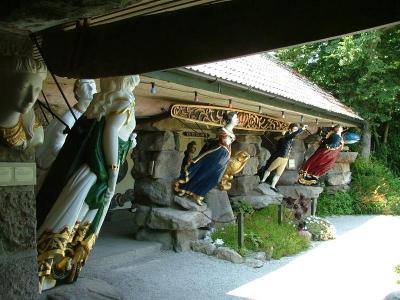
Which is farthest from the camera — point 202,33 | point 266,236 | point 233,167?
point 233,167

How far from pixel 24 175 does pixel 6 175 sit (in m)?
0.10

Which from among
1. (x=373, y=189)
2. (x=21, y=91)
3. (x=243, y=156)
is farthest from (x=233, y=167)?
(x=373, y=189)

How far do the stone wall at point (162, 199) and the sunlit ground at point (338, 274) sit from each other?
48.3 inches

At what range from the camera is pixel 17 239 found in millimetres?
2355

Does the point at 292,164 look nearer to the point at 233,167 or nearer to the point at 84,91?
the point at 233,167

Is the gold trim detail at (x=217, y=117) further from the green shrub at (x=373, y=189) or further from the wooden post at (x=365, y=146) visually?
the wooden post at (x=365, y=146)

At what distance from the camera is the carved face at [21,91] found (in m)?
2.16

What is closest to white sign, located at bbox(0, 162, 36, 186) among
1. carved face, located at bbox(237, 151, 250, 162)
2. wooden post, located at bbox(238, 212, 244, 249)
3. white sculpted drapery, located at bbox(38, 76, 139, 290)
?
white sculpted drapery, located at bbox(38, 76, 139, 290)

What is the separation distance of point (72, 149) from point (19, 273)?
1.39 meters

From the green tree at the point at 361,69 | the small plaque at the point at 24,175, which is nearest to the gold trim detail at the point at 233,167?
the small plaque at the point at 24,175

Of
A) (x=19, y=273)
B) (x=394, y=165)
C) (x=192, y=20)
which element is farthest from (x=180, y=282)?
(x=394, y=165)

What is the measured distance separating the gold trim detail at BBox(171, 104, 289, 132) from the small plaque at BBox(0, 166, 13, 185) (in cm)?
345

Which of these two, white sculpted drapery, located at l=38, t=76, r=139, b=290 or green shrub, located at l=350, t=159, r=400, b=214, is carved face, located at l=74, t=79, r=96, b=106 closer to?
white sculpted drapery, located at l=38, t=76, r=139, b=290

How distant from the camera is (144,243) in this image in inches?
234
